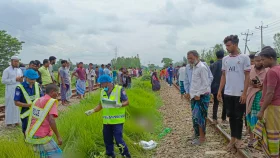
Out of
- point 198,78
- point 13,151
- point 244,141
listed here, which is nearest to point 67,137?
point 13,151

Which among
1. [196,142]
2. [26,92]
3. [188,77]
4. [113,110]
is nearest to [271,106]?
[113,110]

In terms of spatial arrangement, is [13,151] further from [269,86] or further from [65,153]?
[269,86]

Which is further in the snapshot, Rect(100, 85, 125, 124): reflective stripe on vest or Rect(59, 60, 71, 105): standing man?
Rect(59, 60, 71, 105): standing man

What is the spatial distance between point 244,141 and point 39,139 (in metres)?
3.96

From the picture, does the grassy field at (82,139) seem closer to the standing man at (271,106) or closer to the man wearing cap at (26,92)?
the man wearing cap at (26,92)

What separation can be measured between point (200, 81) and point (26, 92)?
3.18m

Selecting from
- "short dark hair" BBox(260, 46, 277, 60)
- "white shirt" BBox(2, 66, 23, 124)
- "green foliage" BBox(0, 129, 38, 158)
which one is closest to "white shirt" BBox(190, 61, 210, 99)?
"short dark hair" BBox(260, 46, 277, 60)

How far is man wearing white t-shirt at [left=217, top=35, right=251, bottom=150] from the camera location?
4676 mm

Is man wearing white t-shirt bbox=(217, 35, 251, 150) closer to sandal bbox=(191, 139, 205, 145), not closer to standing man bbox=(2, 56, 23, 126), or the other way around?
sandal bbox=(191, 139, 205, 145)

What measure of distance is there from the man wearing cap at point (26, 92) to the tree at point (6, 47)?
150 ft

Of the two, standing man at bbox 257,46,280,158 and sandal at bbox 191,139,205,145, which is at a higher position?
standing man at bbox 257,46,280,158

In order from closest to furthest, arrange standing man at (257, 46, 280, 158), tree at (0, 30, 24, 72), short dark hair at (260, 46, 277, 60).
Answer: standing man at (257, 46, 280, 158), short dark hair at (260, 46, 277, 60), tree at (0, 30, 24, 72)

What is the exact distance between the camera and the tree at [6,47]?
150 feet

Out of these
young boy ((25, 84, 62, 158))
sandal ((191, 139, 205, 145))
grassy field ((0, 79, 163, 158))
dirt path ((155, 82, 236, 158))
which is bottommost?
dirt path ((155, 82, 236, 158))
